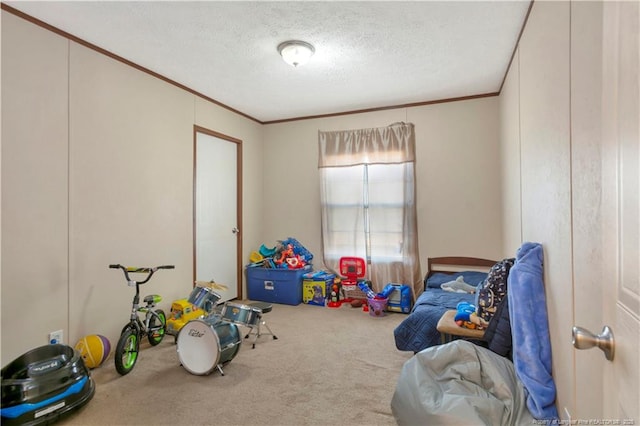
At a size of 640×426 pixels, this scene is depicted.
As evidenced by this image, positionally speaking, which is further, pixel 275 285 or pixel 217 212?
pixel 275 285

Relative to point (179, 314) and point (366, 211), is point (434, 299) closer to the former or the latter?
point (366, 211)

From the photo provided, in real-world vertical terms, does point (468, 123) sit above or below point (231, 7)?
below

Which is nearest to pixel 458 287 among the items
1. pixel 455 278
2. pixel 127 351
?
pixel 455 278

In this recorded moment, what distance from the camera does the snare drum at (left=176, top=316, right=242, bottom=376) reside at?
2.29 metres

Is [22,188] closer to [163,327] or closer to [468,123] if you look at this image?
[163,327]

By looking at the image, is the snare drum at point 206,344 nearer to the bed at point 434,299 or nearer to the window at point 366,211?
the bed at point 434,299

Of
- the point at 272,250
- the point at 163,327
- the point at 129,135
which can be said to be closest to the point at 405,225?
the point at 272,250

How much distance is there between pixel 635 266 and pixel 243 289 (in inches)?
172

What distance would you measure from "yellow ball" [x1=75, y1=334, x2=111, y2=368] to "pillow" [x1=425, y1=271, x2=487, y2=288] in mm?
3103

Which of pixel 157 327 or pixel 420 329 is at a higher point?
pixel 420 329

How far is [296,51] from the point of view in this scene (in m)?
2.63

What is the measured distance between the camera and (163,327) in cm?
298

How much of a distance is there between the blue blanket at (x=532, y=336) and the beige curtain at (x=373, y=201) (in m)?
2.39

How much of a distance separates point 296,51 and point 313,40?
6.4 inches
